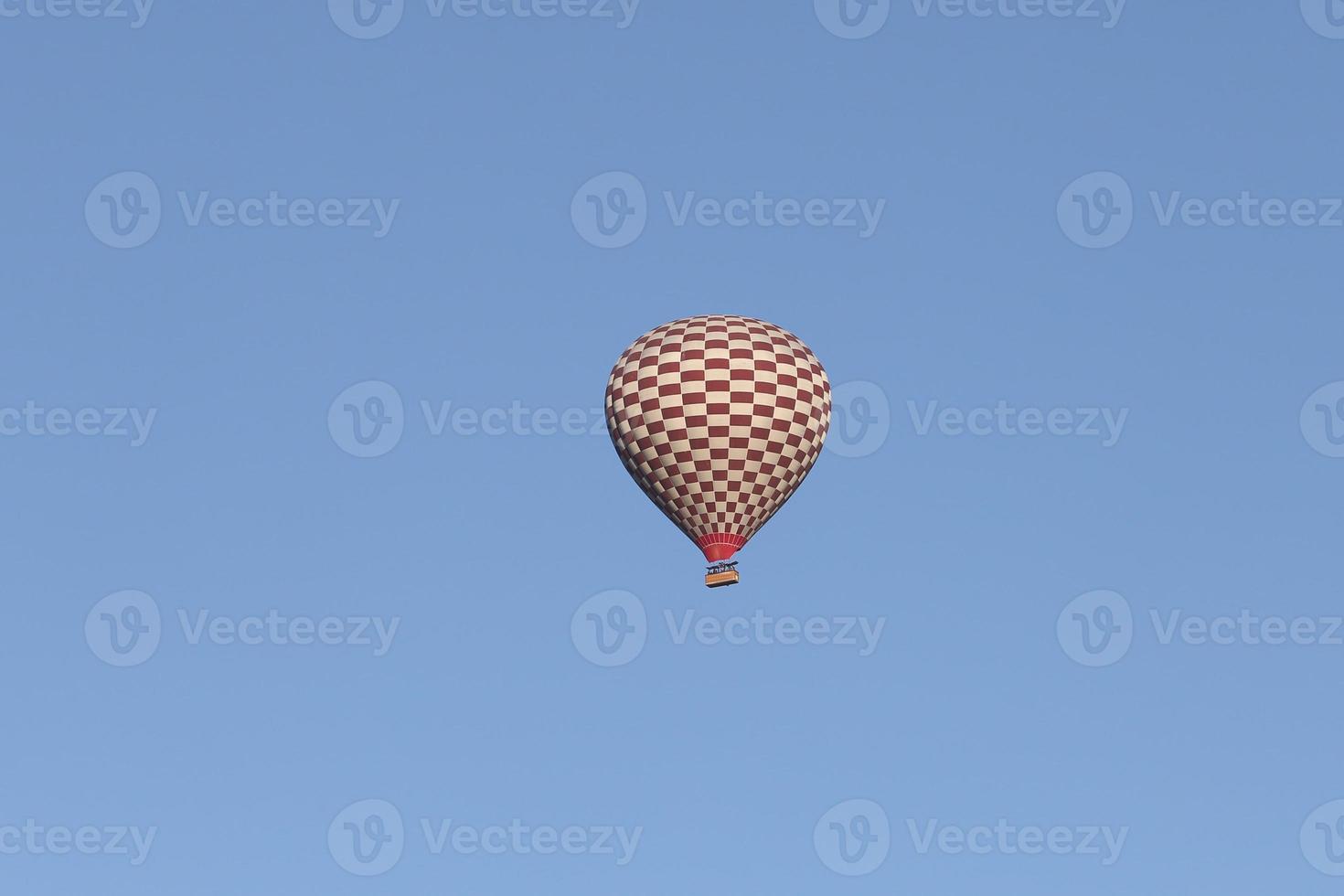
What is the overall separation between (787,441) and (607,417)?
15.9ft

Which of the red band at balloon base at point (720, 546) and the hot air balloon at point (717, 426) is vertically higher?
the hot air balloon at point (717, 426)

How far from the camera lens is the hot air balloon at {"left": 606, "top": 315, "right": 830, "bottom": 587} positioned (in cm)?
8531

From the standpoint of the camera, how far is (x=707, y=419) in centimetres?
8531

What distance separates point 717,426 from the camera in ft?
280

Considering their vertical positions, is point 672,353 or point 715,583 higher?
point 672,353

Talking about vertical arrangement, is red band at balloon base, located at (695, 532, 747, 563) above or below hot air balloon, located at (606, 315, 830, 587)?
below

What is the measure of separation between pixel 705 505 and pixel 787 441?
8.83ft

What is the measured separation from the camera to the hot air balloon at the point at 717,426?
85.3 m

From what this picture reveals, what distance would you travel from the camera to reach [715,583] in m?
84.6

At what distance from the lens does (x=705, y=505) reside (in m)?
85.3

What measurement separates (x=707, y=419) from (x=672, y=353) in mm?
2056

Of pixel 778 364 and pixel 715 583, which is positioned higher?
pixel 778 364

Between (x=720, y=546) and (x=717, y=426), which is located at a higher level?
(x=717, y=426)

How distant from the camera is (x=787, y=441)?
8612cm
